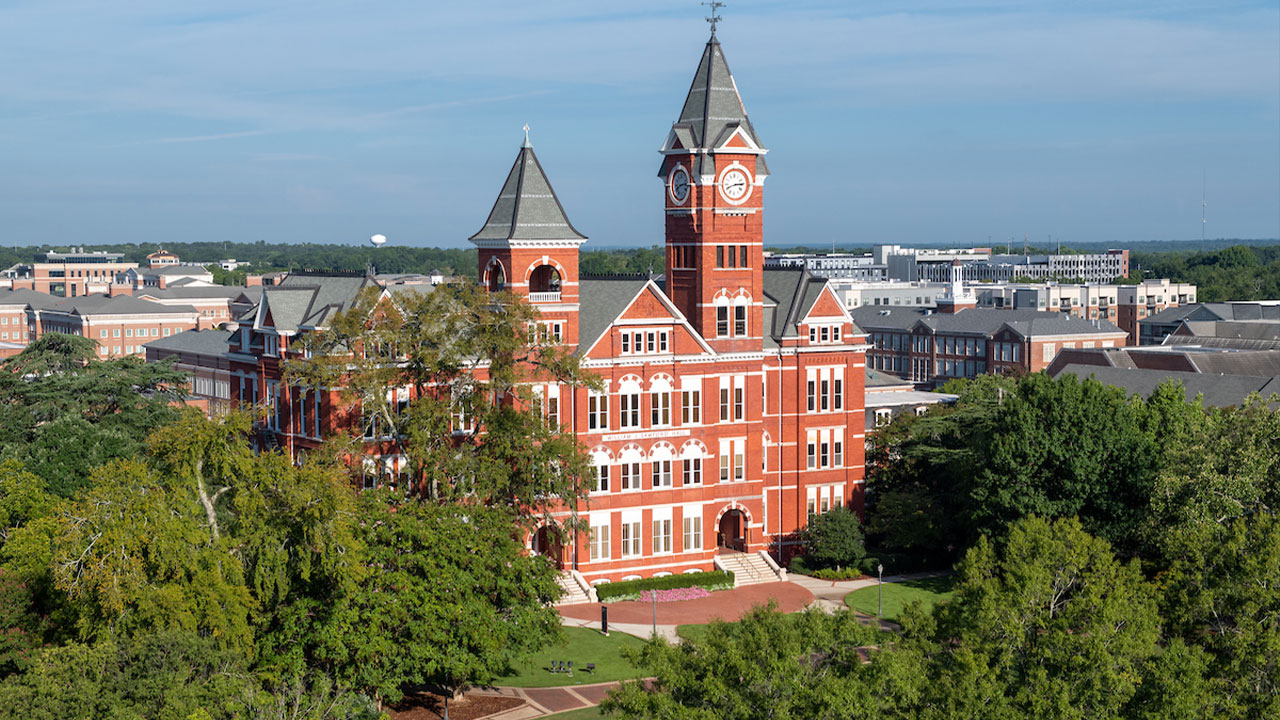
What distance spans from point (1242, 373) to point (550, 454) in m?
74.4

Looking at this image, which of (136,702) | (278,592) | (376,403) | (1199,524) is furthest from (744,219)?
(136,702)

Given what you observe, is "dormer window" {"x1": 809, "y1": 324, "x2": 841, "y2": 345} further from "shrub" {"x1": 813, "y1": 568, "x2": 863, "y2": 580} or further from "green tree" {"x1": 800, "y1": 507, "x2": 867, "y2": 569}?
"shrub" {"x1": 813, "y1": 568, "x2": 863, "y2": 580}

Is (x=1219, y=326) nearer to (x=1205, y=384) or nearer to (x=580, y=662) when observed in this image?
(x=1205, y=384)

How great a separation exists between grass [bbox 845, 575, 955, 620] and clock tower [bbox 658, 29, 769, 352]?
56.1ft

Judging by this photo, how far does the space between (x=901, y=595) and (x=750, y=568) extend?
33.6 ft

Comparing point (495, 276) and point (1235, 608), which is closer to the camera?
point (1235, 608)

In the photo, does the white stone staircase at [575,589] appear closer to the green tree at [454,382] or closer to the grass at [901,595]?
the green tree at [454,382]

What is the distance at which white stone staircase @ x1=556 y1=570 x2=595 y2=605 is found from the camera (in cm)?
8256

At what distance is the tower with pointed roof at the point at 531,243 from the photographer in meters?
82.3

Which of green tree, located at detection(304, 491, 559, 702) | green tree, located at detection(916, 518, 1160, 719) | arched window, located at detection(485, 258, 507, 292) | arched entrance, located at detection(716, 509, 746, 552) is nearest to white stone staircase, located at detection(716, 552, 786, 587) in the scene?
arched entrance, located at detection(716, 509, 746, 552)

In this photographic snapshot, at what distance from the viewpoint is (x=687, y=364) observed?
86.8 m

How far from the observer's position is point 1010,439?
262 ft

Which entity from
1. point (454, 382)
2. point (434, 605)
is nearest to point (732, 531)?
point (454, 382)

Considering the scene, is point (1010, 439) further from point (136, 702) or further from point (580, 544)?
point (136, 702)
